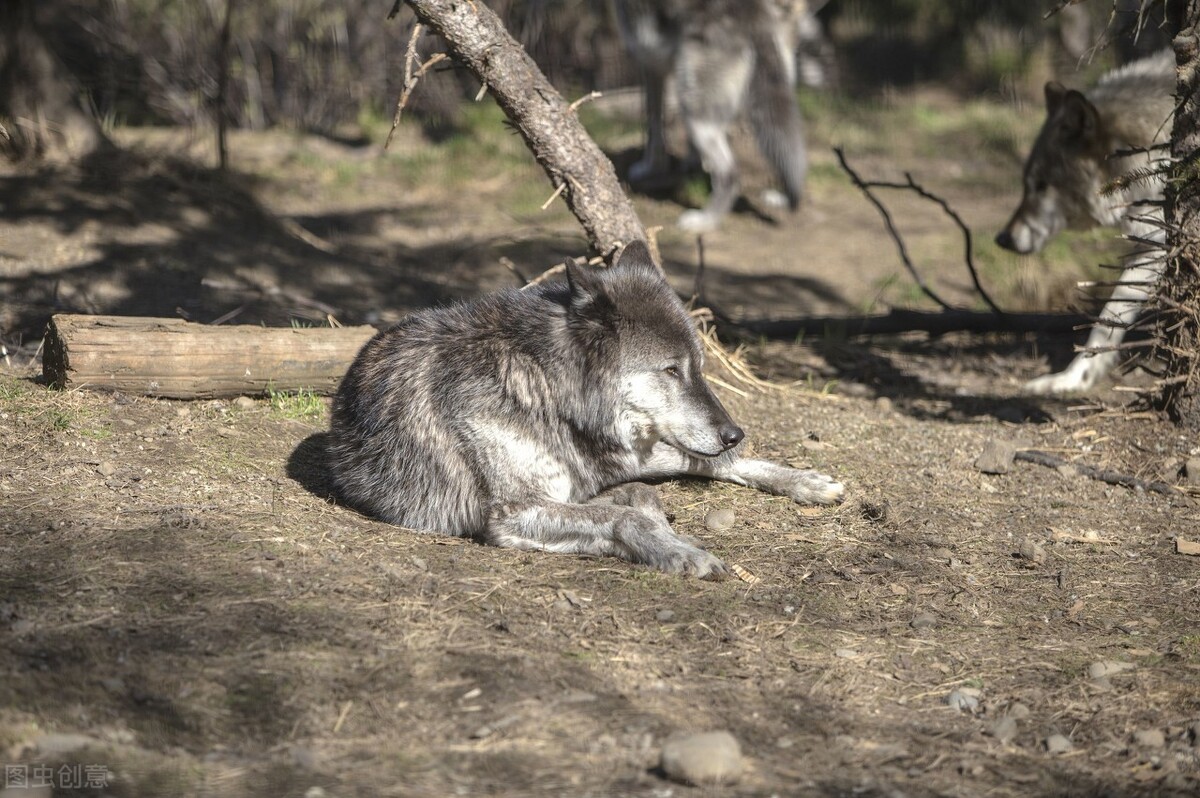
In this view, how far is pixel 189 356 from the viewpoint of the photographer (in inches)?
203

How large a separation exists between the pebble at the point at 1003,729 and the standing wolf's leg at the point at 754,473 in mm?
1693

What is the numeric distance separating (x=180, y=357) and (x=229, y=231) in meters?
3.07

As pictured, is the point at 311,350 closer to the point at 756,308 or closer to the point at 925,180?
the point at 756,308

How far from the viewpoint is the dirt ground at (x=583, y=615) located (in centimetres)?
288

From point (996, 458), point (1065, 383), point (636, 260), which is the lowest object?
point (996, 458)

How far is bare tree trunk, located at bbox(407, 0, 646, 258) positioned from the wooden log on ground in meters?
1.24

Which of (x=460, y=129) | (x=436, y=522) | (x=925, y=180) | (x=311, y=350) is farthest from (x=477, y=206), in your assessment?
(x=436, y=522)

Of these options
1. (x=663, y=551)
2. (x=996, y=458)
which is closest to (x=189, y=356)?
(x=663, y=551)

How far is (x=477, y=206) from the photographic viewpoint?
1084cm

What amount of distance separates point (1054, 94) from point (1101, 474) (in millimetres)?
3000

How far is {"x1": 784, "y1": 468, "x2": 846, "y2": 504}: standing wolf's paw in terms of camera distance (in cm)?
479

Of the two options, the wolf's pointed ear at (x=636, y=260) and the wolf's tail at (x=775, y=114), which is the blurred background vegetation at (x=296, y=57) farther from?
the wolf's pointed ear at (x=636, y=260)

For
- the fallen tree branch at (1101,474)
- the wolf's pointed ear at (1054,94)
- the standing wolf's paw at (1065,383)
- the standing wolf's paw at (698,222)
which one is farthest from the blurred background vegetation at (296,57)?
the fallen tree branch at (1101,474)

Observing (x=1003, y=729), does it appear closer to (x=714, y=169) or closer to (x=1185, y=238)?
(x=1185, y=238)
